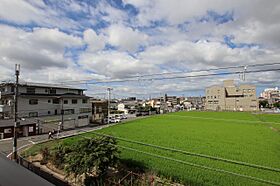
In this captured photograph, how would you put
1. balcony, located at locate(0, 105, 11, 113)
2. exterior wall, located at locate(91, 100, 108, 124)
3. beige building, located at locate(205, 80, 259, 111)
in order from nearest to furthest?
balcony, located at locate(0, 105, 11, 113) → exterior wall, located at locate(91, 100, 108, 124) → beige building, located at locate(205, 80, 259, 111)

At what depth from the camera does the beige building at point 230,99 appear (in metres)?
69.4

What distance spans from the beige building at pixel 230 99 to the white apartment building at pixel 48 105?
54.5 meters

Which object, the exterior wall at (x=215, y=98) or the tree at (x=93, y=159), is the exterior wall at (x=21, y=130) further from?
the exterior wall at (x=215, y=98)

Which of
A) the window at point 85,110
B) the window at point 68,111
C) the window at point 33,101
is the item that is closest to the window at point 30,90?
the window at point 33,101

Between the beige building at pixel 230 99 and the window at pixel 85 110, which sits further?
the beige building at pixel 230 99

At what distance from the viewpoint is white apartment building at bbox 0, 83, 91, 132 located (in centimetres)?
2497

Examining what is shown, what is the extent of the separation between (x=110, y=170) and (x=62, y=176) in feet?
9.65

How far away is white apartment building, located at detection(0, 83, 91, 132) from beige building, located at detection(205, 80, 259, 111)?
54.5 meters

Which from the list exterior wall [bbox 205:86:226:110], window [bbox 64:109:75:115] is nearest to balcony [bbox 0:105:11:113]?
window [bbox 64:109:75:115]

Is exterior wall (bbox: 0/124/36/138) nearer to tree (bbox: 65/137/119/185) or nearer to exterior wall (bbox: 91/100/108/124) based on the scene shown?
exterior wall (bbox: 91/100/108/124)

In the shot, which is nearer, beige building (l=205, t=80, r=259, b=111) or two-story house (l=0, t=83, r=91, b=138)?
two-story house (l=0, t=83, r=91, b=138)

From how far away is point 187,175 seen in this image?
929 centimetres

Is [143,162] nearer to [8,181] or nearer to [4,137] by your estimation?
[8,181]

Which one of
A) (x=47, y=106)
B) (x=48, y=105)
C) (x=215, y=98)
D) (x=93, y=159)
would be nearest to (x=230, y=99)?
(x=215, y=98)
